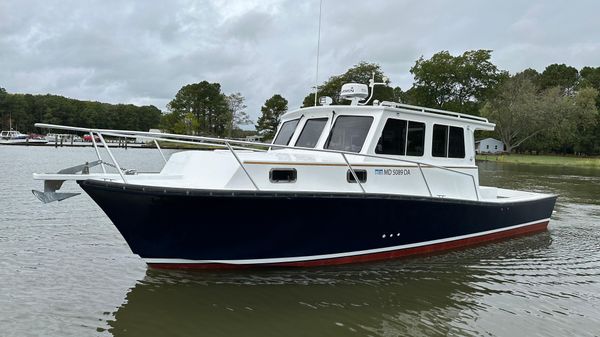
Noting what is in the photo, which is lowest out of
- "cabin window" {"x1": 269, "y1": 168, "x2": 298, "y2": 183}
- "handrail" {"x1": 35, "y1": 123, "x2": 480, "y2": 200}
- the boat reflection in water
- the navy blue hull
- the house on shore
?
the boat reflection in water

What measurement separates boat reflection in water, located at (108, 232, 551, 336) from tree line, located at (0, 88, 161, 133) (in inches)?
3514

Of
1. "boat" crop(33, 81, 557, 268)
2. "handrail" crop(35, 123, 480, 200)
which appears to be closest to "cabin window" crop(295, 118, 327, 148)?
"boat" crop(33, 81, 557, 268)

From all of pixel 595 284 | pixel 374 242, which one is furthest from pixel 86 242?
pixel 595 284

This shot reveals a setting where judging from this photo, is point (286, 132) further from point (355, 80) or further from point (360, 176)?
point (355, 80)

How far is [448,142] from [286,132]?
127 inches

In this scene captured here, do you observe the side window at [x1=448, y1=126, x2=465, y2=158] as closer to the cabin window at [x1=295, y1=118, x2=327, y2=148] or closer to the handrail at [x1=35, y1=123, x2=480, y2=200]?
the handrail at [x1=35, y1=123, x2=480, y2=200]

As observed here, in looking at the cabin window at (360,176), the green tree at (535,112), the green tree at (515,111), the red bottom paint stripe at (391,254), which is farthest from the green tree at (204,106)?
the cabin window at (360,176)

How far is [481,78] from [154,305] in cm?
5616

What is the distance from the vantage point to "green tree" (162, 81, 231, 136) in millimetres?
76625

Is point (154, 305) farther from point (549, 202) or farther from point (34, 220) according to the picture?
point (549, 202)

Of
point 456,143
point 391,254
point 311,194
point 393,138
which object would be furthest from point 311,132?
point 456,143

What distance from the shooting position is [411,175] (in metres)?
7.86

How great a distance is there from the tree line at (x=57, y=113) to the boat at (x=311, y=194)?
290 feet

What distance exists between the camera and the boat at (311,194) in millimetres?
5836
